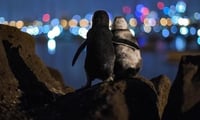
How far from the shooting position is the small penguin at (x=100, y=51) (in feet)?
11.7

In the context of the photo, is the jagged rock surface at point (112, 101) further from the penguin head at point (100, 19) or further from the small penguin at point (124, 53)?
the penguin head at point (100, 19)

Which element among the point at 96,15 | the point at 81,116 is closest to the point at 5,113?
the point at 81,116

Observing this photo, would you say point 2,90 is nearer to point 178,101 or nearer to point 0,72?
point 0,72

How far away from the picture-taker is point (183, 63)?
10.3ft

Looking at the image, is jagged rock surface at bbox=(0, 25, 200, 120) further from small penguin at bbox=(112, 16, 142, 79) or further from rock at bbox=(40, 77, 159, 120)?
small penguin at bbox=(112, 16, 142, 79)

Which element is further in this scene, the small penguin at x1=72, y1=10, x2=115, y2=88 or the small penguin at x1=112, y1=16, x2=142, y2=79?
the small penguin at x1=112, y1=16, x2=142, y2=79

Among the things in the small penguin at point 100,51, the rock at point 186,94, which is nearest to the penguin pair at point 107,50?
the small penguin at point 100,51

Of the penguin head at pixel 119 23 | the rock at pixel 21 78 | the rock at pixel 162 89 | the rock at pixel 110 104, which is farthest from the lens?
the penguin head at pixel 119 23

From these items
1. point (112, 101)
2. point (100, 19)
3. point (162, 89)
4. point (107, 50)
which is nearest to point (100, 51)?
point (107, 50)

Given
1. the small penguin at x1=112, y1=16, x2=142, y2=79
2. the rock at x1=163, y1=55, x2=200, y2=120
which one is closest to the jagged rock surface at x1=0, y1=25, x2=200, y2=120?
the rock at x1=163, y1=55, x2=200, y2=120

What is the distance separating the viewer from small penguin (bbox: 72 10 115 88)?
140 inches

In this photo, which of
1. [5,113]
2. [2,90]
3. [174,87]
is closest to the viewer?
[174,87]

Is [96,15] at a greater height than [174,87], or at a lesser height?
greater

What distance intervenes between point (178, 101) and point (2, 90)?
3.75ft
